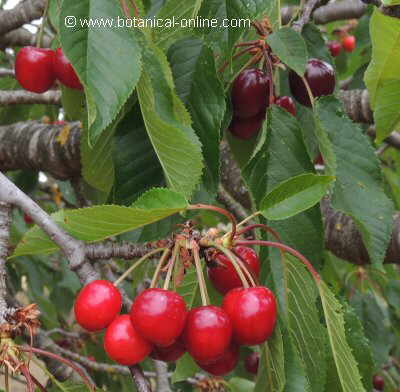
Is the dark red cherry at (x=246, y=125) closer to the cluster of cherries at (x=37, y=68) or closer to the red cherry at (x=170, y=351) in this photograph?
the cluster of cherries at (x=37, y=68)

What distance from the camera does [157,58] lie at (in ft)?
3.09

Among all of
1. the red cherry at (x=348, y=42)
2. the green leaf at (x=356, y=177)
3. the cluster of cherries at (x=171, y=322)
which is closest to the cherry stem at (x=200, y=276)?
the cluster of cherries at (x=171, y=322)

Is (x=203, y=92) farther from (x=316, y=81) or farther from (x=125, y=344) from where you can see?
(x=125, y=344)

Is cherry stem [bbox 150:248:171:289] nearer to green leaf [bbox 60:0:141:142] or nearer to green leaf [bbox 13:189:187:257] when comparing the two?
green leaf [bbox 13:189:187:257]

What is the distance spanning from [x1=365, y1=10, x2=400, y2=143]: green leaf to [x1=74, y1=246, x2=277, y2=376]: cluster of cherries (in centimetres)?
46

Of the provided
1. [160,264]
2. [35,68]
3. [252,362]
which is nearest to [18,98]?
[35,68]

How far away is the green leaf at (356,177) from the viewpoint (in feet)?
3.60

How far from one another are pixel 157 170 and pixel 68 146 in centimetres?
A: 86

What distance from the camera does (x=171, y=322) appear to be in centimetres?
79

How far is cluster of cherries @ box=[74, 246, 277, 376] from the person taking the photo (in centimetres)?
79

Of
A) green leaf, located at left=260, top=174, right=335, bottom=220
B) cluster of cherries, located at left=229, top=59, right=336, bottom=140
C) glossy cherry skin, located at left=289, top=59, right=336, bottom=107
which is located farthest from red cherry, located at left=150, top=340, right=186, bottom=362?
glossy cherry skin, located at left=289, top=59, right=336, bottom=107

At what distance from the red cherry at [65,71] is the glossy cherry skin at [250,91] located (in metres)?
0.31

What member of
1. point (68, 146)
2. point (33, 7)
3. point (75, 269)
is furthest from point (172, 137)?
point (33, 7)

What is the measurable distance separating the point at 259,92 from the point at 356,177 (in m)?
0.24
